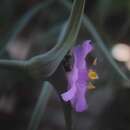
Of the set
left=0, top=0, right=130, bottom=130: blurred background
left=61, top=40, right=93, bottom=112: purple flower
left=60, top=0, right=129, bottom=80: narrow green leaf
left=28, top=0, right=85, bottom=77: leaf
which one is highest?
left=28, top=0, right=85, bottom=77: leaf

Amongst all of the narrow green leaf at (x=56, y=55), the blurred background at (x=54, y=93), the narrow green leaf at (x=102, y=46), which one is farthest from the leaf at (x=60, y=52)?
the blurred background at (x=54, y=93)

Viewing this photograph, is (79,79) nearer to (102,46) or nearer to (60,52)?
(60,52)

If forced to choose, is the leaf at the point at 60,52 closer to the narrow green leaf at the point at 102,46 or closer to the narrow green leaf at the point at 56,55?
the narrow green leaf at the point at 56,55

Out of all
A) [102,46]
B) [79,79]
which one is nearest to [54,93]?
[102,46]

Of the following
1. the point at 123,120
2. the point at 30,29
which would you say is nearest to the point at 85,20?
the point at 123,120

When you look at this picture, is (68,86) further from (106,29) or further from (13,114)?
(106,29)

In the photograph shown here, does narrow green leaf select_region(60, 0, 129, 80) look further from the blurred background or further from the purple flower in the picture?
the purple flower

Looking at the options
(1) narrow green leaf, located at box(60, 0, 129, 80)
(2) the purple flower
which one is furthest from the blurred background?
(2) the purple flower
